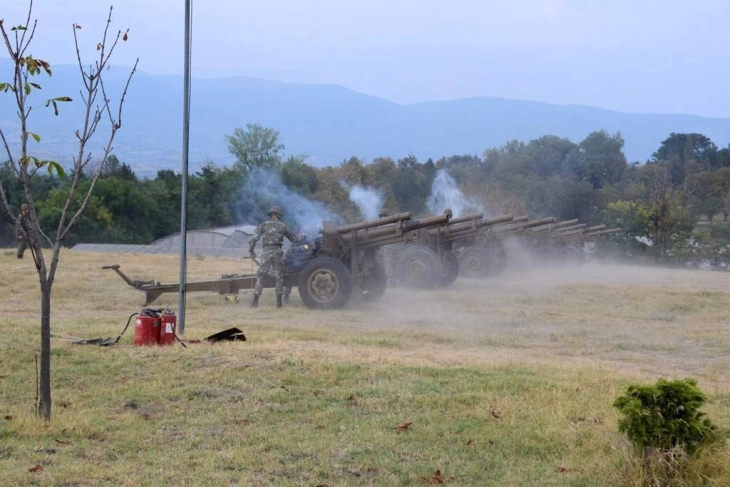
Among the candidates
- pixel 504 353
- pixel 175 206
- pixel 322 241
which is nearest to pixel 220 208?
pixel 175 206

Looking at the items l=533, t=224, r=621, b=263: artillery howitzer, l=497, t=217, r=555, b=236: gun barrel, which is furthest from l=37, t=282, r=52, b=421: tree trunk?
l=533, t=224, r=621, b=263: artillery howitzer

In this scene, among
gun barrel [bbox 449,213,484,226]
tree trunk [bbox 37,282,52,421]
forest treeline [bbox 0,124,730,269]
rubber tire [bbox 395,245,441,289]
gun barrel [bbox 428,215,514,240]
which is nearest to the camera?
tree trunk [bbox 37,282,52,421]

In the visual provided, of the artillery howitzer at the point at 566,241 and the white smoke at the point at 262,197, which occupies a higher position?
the white smoke at the point at 262,197

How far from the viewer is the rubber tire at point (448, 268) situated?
21.9 meters

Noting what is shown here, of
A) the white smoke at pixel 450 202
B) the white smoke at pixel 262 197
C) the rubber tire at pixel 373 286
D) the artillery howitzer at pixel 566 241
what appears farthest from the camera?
the white smoke at pixel 450 202

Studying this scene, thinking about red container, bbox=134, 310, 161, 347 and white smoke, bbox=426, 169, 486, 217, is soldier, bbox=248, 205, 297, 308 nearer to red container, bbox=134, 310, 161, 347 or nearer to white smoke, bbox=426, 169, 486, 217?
red container, bbox=134, 310, 161, 347

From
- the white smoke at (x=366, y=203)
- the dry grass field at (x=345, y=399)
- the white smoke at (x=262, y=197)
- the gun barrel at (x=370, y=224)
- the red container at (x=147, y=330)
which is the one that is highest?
the white smoke at (x=262, y=197)

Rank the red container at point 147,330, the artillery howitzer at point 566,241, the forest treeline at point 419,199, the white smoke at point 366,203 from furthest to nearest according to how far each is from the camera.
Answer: the forest treeline at point 419,199
the white smoke at point 366,203
the artillery howitzer at point 566,241
the red container at point 147,330

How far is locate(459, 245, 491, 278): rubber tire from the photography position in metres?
25.4

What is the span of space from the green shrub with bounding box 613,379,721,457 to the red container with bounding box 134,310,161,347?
6079mm

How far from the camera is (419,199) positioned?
4731cm

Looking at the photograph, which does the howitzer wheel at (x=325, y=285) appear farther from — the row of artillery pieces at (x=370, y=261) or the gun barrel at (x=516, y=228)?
the gun barrel at (x=516, y=228)

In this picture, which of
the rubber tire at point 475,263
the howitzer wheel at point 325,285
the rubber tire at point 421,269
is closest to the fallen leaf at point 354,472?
the howitzer wheel at point 325,285

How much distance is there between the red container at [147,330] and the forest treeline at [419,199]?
21.0m
